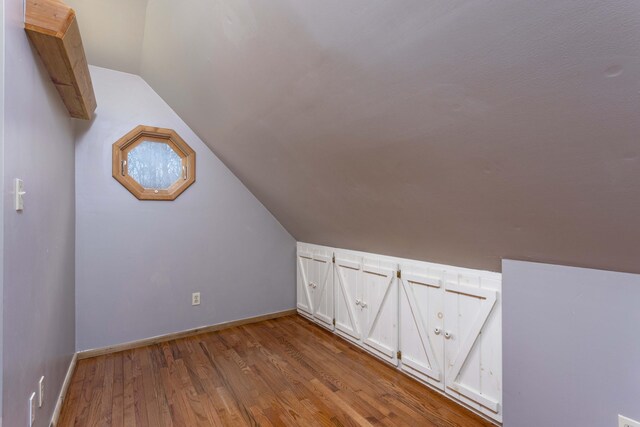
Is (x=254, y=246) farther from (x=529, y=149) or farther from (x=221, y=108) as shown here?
(x=529, y=149)

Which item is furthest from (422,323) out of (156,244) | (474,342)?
(156,244)

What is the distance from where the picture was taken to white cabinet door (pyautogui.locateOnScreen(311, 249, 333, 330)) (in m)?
3.14

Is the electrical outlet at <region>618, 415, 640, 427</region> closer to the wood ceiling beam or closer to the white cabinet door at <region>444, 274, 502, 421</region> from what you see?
the white cabinet door at <region>444, 274, 502, 421</region>

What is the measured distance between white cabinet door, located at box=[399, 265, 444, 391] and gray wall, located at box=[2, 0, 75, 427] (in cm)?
211

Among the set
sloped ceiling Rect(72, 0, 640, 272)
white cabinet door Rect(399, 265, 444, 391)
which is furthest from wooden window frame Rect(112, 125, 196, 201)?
white cabinet door Rect(399, 265, 444, 391)

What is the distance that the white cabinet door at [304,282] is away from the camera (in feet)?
11.4

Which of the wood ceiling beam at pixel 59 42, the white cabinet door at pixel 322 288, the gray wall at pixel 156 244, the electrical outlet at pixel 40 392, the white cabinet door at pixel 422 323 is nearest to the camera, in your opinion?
the wood ceiling beam at pixel 59 42

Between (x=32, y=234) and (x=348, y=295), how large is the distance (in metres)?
2.25

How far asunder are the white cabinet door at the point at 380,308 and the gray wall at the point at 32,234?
209 centimetres

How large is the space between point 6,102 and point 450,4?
4.72ft

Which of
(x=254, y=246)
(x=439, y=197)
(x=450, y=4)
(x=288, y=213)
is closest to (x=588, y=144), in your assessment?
(x=450, y=4)

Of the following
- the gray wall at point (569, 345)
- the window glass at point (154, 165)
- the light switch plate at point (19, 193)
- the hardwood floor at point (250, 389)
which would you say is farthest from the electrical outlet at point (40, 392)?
the gray wall at point (569, 345)

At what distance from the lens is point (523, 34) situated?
0.82m

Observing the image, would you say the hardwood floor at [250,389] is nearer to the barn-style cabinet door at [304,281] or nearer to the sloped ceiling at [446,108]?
the barn-style cabinet door at [304,281]
